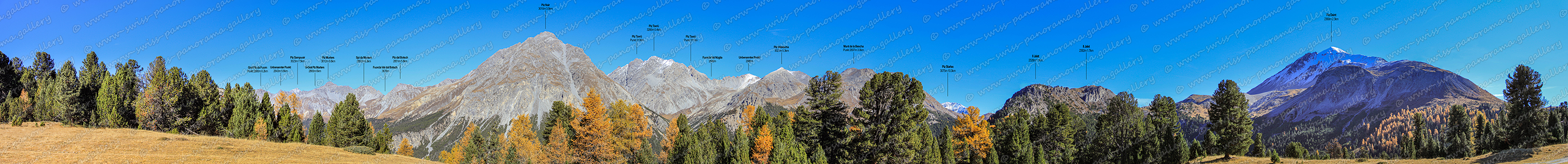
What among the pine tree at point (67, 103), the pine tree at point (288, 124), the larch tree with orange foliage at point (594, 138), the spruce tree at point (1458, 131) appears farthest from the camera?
the spruce tree at point (1458, 131)

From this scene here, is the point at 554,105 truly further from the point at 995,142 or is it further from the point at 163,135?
the point at 995,142

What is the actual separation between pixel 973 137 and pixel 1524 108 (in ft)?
128

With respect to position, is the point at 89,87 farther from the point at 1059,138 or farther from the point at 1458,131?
the point at 1458,131

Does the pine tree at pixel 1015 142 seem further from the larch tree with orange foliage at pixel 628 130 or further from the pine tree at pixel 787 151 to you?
the larch tree with orange foliage at pixel 628 130

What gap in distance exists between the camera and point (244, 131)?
46938 mm

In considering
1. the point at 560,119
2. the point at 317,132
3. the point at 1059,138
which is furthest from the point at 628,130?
the point at 1059,138

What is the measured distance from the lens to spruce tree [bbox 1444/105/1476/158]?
200 ft

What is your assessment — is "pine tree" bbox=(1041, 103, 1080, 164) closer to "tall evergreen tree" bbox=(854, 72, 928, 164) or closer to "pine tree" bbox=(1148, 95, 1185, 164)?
"pine tree" bbox=(1148, 95, 1185, 164)

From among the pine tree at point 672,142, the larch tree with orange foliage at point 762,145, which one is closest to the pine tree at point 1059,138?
the larch tree with orange foliage at point 762,145

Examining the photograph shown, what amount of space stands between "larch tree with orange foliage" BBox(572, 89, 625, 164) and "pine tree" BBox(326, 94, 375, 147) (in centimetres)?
1976

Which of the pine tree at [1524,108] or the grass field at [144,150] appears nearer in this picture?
the grass field at [144,150]

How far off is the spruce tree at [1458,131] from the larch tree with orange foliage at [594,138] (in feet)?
227

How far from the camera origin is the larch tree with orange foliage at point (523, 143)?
52.0 meters

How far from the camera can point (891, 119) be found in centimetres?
3925
